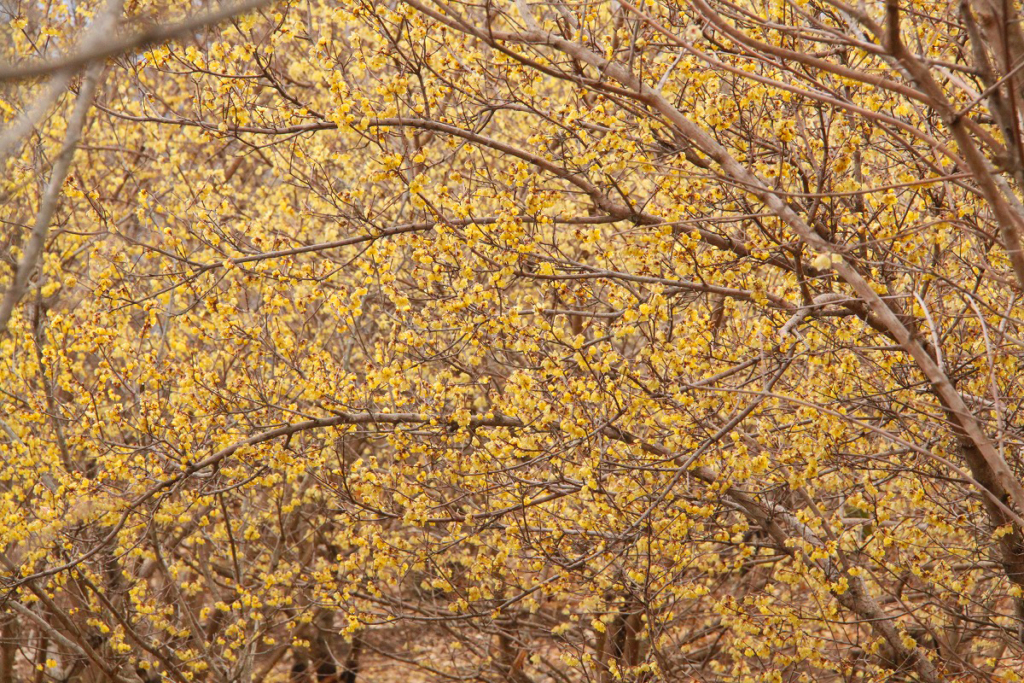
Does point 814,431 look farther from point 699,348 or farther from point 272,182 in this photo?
point 272,182

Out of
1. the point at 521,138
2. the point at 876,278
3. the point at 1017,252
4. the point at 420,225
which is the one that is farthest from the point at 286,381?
the point at 1017,252

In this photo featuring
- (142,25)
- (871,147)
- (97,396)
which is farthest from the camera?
(97,396)

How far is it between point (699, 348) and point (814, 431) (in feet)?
2.72

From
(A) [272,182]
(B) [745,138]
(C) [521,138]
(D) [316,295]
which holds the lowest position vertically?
(D) [316,295]

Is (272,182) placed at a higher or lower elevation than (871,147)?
higher

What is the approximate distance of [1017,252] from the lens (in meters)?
2.59

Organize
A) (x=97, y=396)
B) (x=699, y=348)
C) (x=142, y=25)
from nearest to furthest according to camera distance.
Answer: (x=142, y=25)
(x=699, y=348)
(x=97, y=396)

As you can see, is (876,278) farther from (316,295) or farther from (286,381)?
(286,381)

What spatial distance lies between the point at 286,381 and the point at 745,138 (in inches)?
154

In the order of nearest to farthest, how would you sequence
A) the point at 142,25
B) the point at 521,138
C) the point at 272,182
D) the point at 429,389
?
the point at 142,25 < the point at 429,389 < the point at 521,138 < the point at 272,182

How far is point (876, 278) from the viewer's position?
4.51 meters

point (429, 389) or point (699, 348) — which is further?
point (429, 389)

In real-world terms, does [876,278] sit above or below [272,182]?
below

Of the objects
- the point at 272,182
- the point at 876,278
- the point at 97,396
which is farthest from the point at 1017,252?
the point at 272,182
